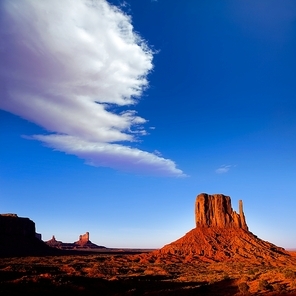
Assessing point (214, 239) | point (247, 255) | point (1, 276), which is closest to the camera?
point (1, 276)

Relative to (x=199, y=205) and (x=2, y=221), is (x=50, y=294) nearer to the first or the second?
(x=199, y=205)

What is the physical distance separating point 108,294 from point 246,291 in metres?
12.8

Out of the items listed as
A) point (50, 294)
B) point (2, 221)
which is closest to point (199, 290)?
point (50, 294)

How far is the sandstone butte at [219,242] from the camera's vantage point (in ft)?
239

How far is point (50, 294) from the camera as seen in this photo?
2645 centimetres

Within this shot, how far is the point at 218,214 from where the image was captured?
94562 millimetres

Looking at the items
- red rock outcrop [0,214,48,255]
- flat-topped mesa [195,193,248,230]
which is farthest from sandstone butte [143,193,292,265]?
red rock outcrop [0,214,48,255]

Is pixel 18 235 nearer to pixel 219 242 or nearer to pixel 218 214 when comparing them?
pixel 218 214

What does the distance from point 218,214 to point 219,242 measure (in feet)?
41.6

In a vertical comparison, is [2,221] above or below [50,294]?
above

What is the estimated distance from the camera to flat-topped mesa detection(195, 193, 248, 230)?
92.7 meters

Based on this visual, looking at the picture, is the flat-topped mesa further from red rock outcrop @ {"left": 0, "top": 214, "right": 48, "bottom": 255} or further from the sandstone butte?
red rock outcrop @ {"left": 0, "top": 214, "right": 48, "bottom": 255}

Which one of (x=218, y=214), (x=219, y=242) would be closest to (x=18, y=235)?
(x=218, y=214)

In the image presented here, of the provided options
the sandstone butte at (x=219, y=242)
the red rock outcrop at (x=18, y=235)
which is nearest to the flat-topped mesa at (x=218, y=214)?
the sandstone butte at (x=219, y=242)
